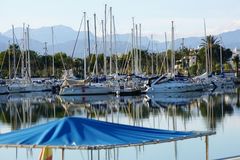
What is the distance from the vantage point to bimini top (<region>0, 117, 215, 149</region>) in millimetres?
10188

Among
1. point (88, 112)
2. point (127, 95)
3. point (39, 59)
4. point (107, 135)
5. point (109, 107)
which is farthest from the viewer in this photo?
point (39, 59)

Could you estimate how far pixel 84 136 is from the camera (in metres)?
10.5

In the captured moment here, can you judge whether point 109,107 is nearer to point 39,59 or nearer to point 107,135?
point 107,135

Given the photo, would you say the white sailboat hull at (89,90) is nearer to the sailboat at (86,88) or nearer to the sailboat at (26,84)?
the sailboat at (86,88)

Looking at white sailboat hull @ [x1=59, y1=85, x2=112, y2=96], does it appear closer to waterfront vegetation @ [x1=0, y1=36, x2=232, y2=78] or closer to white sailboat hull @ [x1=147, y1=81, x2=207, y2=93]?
white sailboat hull @ [x1=147, y1=81, x2=207, y2=93]

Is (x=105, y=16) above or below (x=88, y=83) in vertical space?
above

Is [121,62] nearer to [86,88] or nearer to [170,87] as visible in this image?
[170,87]

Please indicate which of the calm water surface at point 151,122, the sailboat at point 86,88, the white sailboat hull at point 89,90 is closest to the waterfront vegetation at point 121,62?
the sailboat at point 86,88

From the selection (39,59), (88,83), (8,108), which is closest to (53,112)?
(8,108)

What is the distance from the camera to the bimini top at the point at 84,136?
10188 millimetres

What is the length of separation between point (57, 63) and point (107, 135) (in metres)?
118

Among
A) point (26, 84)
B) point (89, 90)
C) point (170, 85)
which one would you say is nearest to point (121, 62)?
point (26, 84)

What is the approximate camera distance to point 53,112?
180 feet

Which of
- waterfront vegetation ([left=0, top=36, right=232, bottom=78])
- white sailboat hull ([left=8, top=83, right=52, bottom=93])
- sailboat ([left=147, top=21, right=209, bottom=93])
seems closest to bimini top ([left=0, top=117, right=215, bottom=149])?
sailboat ([left=147, top=21, right=209, bottom=93])
